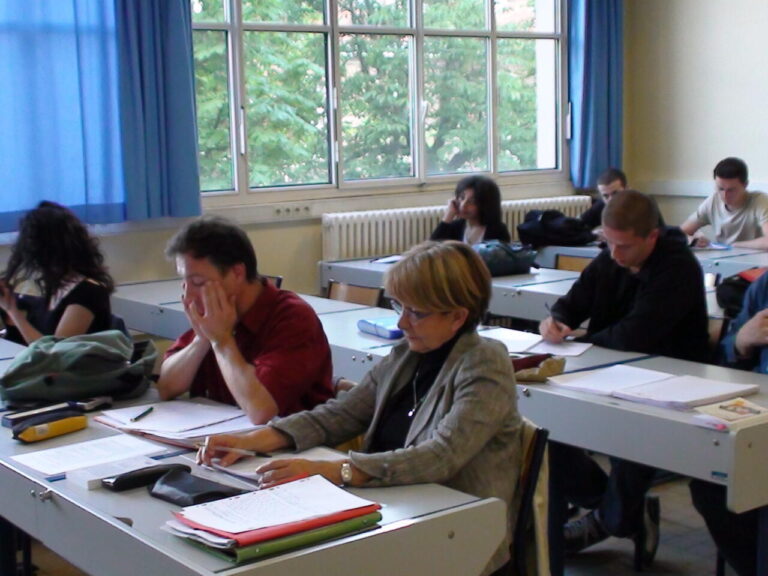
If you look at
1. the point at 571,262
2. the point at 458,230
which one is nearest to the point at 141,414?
the point at 571,262

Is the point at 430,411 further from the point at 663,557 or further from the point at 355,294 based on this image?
the point at 355,294

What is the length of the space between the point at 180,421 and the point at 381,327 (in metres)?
1.28

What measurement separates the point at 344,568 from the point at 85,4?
14.0 ft

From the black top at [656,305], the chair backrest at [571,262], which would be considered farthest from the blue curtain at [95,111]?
the black top at [656,305]

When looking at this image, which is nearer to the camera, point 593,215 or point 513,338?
point 513,338

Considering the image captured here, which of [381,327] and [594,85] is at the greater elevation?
[594,85]

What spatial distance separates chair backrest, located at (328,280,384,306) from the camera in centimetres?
467

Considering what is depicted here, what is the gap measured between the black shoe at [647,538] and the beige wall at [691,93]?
414 cm

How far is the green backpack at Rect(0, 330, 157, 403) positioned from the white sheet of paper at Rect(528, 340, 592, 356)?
127cm

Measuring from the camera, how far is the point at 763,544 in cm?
243

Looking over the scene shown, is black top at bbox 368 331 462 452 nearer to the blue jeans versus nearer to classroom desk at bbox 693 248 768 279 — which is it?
the blue jeans

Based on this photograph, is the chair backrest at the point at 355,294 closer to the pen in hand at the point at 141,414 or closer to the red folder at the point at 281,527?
the pen in hand at the point at 141,414

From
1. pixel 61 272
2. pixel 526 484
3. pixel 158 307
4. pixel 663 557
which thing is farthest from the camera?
pixel 158 307

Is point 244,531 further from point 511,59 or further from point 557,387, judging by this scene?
point 511,59
